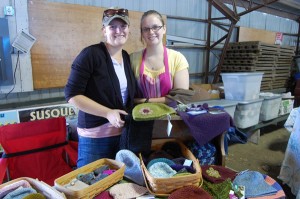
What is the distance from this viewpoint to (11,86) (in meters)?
2.65

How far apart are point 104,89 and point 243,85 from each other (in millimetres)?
2602

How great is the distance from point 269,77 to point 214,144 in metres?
4.37

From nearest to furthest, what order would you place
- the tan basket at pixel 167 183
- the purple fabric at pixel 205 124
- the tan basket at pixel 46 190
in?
the tan basket at pixel 46 190 < the tan basket at pixel 167 183 < the purple fabric at pixel 205 124

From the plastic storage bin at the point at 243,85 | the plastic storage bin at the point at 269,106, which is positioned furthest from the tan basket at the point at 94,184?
the plastic storage bin at the point at 269,106

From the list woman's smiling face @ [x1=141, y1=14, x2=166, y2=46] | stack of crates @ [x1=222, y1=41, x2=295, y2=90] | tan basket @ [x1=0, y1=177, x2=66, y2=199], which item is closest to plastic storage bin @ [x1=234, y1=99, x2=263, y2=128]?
stack of crates @ [x1=222, y1=41, x2=295, y2=90]

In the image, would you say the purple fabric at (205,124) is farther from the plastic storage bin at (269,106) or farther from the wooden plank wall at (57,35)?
the plastic storage bin at (269,106)

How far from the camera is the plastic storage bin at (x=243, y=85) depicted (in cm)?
325

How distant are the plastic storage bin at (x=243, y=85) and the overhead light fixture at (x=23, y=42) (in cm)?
264

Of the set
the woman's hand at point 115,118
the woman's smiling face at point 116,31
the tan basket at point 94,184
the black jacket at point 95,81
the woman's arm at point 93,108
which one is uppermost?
the woman's smiling face at point 116,31

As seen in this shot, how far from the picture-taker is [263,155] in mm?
3508

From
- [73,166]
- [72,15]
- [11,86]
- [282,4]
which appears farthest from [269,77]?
[11,86]

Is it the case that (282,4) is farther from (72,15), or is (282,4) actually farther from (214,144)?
(214,144)

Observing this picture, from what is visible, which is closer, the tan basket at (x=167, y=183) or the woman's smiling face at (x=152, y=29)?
the tan basket at (x=167, y=183)

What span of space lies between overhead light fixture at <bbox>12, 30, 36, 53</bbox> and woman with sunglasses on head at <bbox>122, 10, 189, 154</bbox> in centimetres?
178
